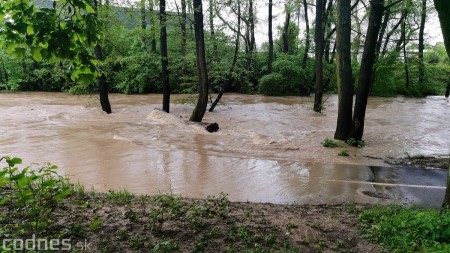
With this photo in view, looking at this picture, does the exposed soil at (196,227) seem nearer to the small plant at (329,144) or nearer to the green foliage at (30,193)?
the green foliage at (30,193)

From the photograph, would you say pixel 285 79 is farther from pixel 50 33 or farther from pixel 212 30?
pixel 50 33

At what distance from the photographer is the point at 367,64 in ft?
35.8

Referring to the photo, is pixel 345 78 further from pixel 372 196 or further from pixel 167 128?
pixel 167 128

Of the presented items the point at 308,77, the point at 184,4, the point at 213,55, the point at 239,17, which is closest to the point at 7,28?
the point at 184,4

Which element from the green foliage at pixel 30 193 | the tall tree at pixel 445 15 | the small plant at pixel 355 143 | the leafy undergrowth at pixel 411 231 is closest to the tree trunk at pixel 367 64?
the small plant at pixel 355 143

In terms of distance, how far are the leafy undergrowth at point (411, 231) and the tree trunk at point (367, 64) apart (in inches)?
269

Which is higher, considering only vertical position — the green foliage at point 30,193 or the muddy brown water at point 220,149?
the green foliage at point 30,193

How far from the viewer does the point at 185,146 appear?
1153cm

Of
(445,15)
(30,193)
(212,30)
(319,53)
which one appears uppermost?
(212,30)

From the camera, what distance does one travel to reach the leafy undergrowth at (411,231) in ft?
12.8

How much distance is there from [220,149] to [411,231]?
7366 mm

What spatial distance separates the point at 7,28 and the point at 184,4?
14.1 meters

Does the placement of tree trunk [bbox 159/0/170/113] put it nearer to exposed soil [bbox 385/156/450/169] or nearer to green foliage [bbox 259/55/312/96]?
exposed soil [bbox 385/156/450/169]

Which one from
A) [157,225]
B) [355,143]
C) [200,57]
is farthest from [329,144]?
[157,225]
